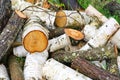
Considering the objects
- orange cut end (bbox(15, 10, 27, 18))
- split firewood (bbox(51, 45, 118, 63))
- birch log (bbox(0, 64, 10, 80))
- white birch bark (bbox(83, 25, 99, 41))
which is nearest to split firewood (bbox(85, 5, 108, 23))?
white birch bark (bbox(83, 25, 99, 41))

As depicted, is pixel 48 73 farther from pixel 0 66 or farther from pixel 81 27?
pixel 81 27

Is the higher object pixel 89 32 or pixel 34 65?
pixel 89 32

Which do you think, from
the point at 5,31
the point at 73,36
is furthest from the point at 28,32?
the point at 73,36

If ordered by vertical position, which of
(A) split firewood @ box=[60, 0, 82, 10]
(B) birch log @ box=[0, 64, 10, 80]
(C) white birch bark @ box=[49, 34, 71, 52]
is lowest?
(B) birch log @ box=[0, 64, 10, 80]

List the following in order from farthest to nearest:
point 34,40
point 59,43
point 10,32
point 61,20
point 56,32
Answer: point 61,20 < point 56,32 < point 59,43 < point 10,32 < point 34,40

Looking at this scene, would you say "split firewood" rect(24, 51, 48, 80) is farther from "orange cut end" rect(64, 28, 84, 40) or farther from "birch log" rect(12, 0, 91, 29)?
"birch log" rect(12, 0, 91, 29)

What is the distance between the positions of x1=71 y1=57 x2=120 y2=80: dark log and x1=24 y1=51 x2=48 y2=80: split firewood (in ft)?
1.98

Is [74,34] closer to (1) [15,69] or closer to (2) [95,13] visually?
(2) [95,13]

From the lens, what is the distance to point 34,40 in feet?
20.4

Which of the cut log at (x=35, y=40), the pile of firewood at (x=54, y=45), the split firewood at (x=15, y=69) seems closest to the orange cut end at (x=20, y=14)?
the pile of firewood at (x=54, y=45)

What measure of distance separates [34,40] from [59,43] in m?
0.58

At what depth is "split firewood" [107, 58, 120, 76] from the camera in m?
6.07

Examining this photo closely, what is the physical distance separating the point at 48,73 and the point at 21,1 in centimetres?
215

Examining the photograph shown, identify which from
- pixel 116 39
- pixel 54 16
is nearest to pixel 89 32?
pixel 116 39
